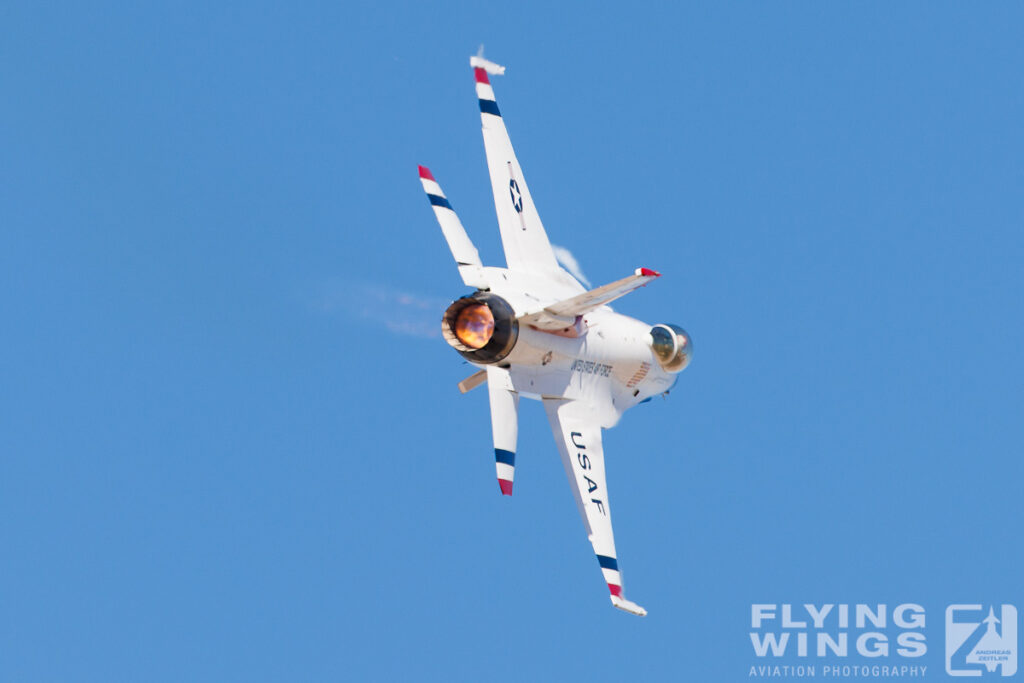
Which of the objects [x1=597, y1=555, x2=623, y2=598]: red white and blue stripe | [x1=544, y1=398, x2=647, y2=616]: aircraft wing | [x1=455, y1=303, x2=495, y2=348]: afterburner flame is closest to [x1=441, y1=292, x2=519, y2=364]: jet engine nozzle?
[x1=455, y1=303, x2=495, y2=348]: afterburner flame

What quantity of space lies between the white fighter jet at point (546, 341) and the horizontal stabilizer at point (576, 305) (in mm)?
21

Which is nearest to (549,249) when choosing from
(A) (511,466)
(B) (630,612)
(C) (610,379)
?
(C) (610,379)

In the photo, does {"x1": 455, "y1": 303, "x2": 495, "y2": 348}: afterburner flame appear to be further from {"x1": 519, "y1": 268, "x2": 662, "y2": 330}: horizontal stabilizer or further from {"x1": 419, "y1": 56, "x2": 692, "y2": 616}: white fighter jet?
{"x1": 519, "y1": 268, "x2": 662, "y2": 330}: horizontal stabilizer

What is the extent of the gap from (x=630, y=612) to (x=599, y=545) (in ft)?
3.95

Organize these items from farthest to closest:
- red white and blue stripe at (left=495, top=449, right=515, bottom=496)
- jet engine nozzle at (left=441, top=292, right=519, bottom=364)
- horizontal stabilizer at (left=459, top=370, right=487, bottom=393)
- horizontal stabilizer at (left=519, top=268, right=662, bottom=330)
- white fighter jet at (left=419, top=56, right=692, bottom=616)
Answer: horizontal stabilizer at (left=459, top=370, right=487, bottom=393)
red white and blue stripe at (left=495, top=449, right=515, bottom=496)
white fighter jet at (left=419, top=56, right=692, bottom=616)
jet engine nozzle at (left=441, top=292, right=519, bottom=364)
horizontal stabilizer at (left=519, top=268, right=662, bottom=330)

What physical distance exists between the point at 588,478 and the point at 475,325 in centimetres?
386

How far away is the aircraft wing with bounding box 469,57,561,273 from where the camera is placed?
2855cm

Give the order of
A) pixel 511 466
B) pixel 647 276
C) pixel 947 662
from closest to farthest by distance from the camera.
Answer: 1. pixel 647 276
2. pixel 511 466
3. pixel 947 662

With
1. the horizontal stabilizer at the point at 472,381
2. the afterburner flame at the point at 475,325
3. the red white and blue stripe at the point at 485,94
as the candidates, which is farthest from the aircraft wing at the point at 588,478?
the red white and blue stripe at the point at 485,94

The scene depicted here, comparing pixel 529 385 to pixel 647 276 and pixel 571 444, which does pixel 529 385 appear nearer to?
pixel 571 444

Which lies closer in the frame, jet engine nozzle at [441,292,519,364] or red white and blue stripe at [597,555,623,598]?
jet engine nozzle at [441,292,519,364]

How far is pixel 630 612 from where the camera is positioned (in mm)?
27375

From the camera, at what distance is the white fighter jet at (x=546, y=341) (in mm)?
25719

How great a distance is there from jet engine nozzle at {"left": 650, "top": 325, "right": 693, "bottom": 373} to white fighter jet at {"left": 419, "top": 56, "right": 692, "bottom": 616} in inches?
0.9
